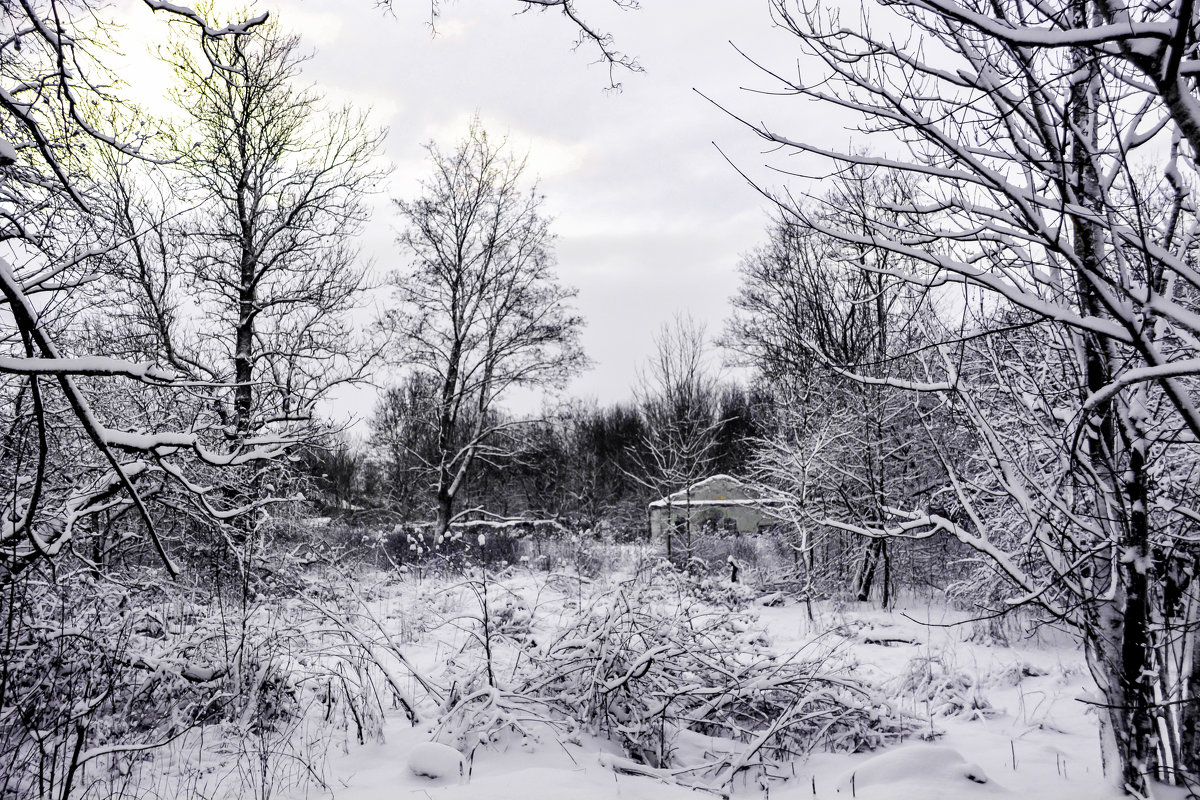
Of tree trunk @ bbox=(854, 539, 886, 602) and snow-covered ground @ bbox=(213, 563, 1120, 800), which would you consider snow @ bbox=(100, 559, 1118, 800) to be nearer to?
snow-covered ground @ bbox=(213, 563, 1120, 800)

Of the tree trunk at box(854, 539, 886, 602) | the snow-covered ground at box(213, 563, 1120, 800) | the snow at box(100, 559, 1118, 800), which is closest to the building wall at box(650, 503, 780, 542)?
the tree trunk at box(854, 539, 886, 602)

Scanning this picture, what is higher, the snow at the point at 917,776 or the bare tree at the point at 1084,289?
the bare tree at the point at 1084,289

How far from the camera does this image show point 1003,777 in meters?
4.35

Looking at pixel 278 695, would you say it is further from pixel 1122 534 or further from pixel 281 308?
pixel 281 308

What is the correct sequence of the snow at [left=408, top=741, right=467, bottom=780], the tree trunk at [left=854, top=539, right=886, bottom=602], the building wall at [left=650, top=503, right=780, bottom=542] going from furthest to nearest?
the building wall at [left=650, top=503, right=780, bottom=542] < the tree trunk at [left=854, top=539, right=886, bottom=602] < the snow at [left=408, top=741, right=467, bottom=780]

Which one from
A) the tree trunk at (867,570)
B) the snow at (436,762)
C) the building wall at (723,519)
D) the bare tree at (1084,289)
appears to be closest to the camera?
the bare tree at (1084,289)

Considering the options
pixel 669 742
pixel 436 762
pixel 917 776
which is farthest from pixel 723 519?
pixel 436 762

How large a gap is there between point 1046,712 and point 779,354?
13021 millimetres

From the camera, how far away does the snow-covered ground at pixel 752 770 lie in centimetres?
387

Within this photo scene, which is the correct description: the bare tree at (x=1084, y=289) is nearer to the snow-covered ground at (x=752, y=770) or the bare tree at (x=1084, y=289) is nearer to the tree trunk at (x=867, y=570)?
the snow-covered ground at (x=752, y=770)

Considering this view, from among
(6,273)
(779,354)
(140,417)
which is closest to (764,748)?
(6,273)

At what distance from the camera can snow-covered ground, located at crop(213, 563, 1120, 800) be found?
3.87 metres

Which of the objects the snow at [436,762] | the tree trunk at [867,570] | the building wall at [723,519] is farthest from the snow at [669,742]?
the building wall at [723,519]

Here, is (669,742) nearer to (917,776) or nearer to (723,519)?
(917,776)
